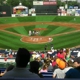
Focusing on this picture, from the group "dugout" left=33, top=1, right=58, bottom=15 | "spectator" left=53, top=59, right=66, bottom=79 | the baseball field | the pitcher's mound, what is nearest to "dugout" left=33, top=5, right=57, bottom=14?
"dugout" left=33, top=1, right=58, bottom=15

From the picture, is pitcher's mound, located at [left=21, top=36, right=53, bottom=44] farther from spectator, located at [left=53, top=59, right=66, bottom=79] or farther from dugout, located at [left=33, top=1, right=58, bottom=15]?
spectator, located at [left=53, top=59, right=66, bottom=79]

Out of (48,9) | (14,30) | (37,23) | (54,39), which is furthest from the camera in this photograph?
(48,9)

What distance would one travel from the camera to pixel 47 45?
82.5ft

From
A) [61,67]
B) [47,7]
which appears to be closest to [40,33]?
[47,7]

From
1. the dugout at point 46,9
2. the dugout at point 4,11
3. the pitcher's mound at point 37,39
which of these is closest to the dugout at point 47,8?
the dugout at point 46,9

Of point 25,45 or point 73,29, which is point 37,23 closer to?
point 73,29

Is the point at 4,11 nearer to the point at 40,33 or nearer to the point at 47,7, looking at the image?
the point at 47,7

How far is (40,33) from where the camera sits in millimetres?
30438

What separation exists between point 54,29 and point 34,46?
8.17 meters

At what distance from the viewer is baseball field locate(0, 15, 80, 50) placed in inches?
996

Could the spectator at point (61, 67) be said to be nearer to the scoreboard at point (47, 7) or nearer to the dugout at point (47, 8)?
the dugout at point (47, 8)

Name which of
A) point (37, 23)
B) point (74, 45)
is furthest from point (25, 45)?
point (37, 23)

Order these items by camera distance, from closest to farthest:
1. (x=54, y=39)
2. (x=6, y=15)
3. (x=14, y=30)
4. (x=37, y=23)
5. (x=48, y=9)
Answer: (x=54, y=39), (x=14, y=30), (x=37, y=23), (x=6, y=15), (x=48, y=9)

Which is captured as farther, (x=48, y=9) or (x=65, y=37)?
(x=48, y=9)
